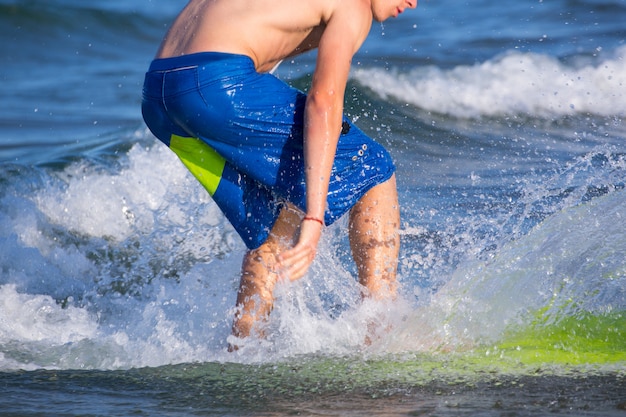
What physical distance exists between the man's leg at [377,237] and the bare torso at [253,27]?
66 cm

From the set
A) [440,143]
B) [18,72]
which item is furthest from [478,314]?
[18,72]

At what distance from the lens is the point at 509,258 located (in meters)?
3.79

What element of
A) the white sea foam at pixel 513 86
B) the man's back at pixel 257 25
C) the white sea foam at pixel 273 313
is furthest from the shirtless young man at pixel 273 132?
the white sea foam at pixel 513 86

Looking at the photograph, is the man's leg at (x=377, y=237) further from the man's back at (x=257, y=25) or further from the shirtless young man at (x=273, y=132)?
the man's back at (x=257, y=25)

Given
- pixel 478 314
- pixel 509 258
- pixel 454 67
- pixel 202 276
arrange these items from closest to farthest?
pixel 478 314, pixel 509 258, pixel 202 276, pixel 454 67

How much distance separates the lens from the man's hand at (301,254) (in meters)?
2.81

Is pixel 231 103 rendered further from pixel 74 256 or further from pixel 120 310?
pixel 74 256

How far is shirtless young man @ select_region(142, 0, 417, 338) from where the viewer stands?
2994mm

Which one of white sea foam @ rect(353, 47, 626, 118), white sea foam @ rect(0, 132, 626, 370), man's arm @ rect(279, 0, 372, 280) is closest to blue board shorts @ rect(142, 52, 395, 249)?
man's arm @ rect(279, 0, 372, 280)

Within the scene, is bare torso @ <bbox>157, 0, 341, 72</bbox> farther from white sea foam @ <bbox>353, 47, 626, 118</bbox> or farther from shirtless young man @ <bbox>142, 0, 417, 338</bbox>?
white sea foam @ <bbox>353, 47, 626, 118</bbox>

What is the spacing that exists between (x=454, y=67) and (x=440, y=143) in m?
2.77

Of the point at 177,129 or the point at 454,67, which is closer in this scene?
the point at 177,129

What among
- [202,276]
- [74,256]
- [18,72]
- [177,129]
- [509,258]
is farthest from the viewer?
[18,72]

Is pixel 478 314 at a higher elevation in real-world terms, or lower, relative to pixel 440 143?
lower
